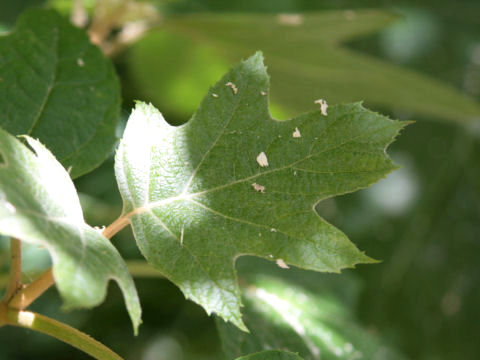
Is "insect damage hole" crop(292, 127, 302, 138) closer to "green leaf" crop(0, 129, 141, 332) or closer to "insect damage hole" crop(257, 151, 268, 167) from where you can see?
"insect damage hole" crop(257, 151, 268, 167)

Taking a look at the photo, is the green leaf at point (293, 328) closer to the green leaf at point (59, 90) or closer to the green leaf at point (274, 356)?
the green leaf at point (274, 356)

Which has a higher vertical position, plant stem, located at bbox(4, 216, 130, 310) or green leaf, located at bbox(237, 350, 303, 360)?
plant stem, located at bbox(4, 216, 130, 310)

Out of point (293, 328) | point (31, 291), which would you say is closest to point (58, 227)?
point (31, 291)

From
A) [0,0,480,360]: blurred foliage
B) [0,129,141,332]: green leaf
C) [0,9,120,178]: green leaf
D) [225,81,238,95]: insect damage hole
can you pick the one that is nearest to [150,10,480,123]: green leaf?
[0,0,480,360]: blurred foliage

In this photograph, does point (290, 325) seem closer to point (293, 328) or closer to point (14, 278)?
point (293, 328)

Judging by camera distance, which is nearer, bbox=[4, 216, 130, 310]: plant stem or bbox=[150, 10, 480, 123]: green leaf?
bbox=[4, 216, 130, 310]: plant stem

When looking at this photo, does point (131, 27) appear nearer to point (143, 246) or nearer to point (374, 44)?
point (143, 246)

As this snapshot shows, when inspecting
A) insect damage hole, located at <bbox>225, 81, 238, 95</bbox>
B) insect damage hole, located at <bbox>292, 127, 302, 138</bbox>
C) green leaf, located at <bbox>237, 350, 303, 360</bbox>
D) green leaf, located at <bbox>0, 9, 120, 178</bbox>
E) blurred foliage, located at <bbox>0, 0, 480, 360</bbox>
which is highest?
insect damage hole, located at <bbox>225, 81, 238, 95</bbox>
